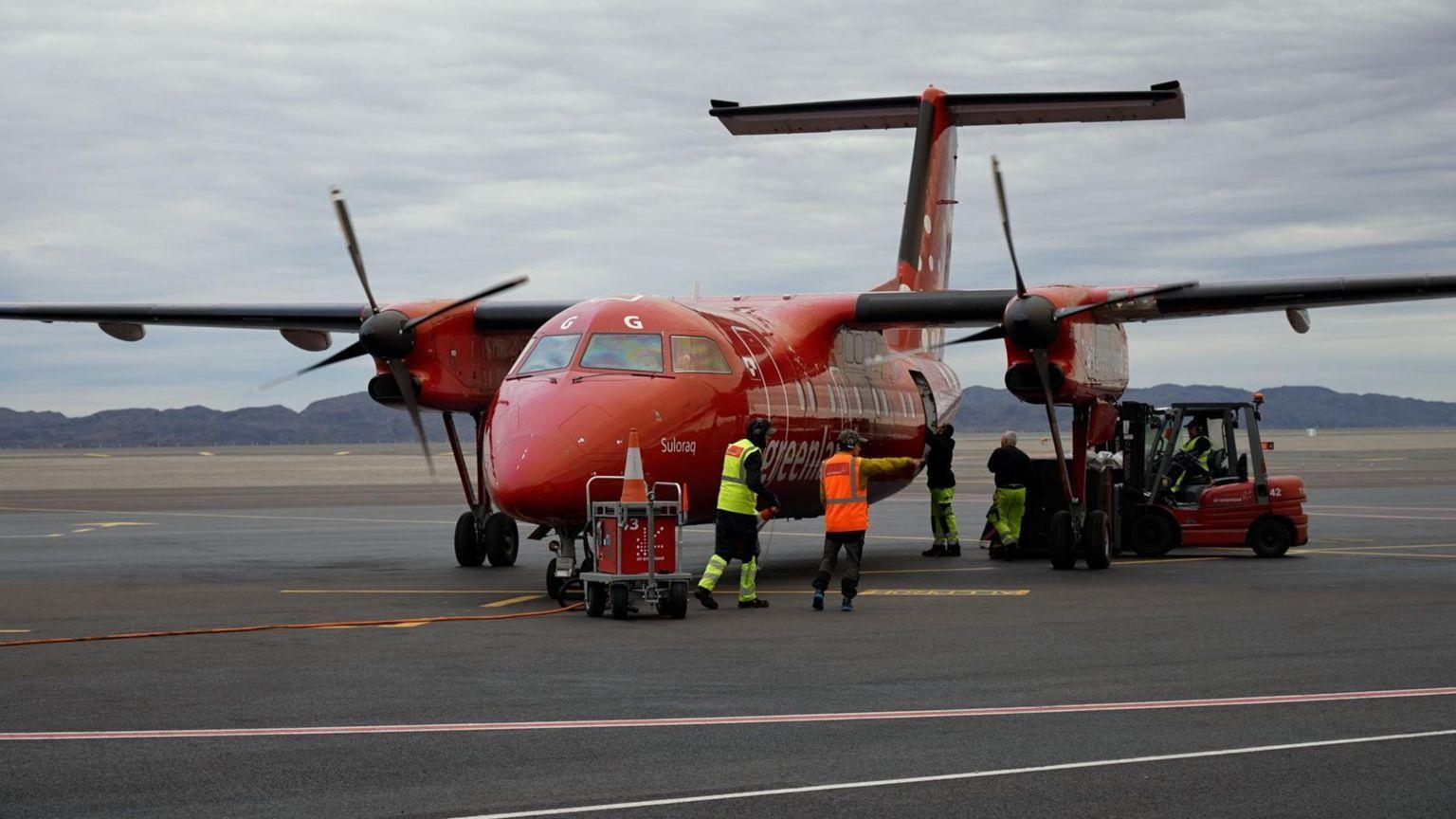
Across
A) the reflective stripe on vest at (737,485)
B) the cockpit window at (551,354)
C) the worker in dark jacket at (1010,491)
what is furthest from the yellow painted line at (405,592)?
the worker in dark jacket at (1010,491)

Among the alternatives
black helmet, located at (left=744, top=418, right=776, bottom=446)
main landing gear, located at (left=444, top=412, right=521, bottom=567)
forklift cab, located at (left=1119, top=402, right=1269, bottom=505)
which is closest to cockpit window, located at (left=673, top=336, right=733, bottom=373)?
black helmet, located at (left=744, top=418, right=776, bottom=446)

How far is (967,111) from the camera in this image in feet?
83.6

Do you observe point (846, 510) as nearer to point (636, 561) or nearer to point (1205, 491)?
point (636, 561)

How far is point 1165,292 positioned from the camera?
784 inches

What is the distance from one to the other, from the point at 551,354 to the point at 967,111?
11298mm

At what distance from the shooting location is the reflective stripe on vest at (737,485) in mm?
15008

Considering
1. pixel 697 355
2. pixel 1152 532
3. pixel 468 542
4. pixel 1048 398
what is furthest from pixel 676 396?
pixel 1152 532

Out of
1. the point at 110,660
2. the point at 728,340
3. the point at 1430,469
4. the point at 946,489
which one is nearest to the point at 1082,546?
the point at 946,489

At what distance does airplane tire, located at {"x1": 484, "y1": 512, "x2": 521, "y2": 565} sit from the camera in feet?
68.6

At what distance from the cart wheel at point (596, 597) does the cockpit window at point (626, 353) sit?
268cm

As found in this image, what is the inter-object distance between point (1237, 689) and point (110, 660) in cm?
762

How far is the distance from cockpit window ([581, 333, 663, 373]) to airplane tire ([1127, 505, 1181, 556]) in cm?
908

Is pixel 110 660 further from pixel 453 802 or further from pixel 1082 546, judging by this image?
pixel 1082 546

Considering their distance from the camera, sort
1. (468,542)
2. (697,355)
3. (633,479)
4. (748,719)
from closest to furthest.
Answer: (748,719) < (633,479) < (697,355) < (468,542)
